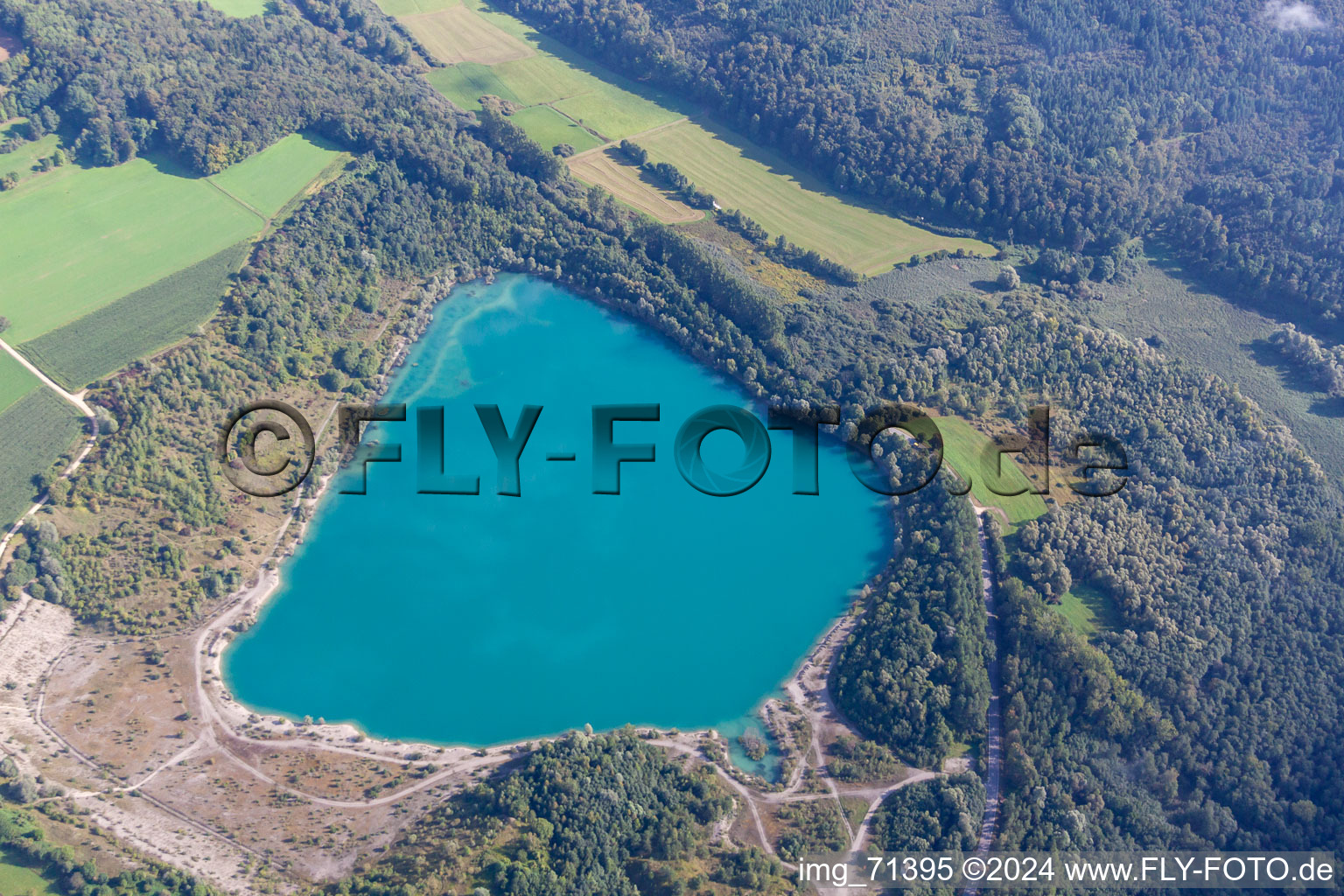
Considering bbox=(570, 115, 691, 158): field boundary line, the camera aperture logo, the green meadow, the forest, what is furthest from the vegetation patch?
the camera aperture logo

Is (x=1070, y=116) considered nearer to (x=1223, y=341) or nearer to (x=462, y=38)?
(x=1223, y=341)

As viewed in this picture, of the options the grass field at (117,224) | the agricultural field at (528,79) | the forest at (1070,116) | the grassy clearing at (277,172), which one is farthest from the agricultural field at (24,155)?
the forest at (1070,116)

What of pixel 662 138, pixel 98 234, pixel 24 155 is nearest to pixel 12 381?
pixel 98 234

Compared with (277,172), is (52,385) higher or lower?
lower

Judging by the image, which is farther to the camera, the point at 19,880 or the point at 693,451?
the point at 693,451

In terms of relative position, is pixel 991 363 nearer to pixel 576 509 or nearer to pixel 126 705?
pixel 576 509

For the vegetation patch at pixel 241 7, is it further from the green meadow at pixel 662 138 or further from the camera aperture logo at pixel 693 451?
the camera aperture logo at pixel 693 451

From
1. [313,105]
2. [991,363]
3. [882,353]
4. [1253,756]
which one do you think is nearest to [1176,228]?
[991,363]
